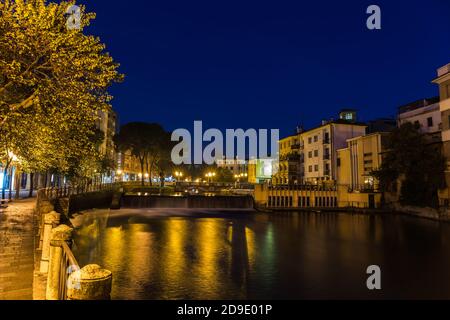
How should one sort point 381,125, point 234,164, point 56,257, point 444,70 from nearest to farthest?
point 56,257, point 444,70, point 381,125, point 234,164

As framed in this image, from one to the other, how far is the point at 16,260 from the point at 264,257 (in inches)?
708

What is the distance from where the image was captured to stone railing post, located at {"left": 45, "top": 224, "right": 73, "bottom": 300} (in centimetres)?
814

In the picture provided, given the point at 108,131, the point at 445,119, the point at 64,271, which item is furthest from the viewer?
the point at 108,131

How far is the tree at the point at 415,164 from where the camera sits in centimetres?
4400

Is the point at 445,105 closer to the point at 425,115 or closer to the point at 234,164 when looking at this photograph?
the point at 425,115

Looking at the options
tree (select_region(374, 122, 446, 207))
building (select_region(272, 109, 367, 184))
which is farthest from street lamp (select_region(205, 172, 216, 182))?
tree (select_region(374, 122, 446, 207))

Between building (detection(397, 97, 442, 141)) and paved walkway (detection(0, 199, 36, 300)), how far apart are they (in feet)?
172

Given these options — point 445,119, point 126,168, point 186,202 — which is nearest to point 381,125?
point 445,119

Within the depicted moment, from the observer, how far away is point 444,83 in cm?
4397

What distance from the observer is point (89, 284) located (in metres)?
5.81

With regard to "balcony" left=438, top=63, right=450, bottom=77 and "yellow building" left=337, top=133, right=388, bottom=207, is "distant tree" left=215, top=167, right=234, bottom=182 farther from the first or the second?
"balcony" left=438, top=63, right=450, bottom=77

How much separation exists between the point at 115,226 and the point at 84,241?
10209mm
